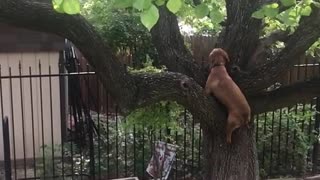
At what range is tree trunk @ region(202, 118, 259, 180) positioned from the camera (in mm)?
4598

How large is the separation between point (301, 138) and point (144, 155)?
2255 mm

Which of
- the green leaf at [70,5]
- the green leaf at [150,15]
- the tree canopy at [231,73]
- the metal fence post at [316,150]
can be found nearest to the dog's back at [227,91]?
the tree canopy at [231,73]

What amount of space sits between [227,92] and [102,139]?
12.6 feet

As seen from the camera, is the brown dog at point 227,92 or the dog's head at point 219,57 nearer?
the brown dog at point 227,92

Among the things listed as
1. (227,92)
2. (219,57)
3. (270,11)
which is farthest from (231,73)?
(270,11)

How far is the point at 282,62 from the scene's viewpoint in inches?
177

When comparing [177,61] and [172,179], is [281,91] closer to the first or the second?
[177,61]

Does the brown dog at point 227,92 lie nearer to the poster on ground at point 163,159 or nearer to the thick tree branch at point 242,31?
the thick tree branch at point 242,31

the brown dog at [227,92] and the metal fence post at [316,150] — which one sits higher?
the brown dog at [227,92]

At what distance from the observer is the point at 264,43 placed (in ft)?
15.5

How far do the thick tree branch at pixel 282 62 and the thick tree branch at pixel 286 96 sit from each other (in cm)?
11

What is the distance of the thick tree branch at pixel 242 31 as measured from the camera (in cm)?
461

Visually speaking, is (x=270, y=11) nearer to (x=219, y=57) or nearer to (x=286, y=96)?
(x=219, y=57)

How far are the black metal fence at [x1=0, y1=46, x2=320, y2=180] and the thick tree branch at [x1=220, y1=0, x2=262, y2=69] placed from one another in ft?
6.83
